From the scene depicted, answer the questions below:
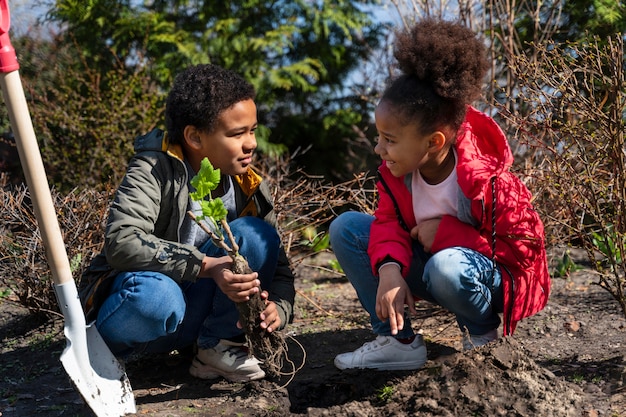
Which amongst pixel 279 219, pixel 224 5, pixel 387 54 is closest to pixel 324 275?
pixel 279 219

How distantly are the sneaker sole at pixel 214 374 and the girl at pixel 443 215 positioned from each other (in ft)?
1.03

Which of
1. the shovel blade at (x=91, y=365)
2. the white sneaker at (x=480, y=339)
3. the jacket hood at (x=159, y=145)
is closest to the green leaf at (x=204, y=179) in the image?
the jacket hood at (x=159, y=145)

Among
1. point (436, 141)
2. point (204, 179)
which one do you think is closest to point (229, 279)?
point (204, 179)

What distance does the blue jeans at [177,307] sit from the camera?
93.7 inches

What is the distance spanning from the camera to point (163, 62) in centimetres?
540

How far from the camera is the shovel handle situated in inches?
83.4

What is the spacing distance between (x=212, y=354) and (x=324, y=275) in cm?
191

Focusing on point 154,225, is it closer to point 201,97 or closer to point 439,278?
point 201,97

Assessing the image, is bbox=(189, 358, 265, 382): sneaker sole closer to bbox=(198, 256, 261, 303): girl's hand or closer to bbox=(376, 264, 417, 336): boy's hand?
bbox=(198, 256, 261, 303): girl's hand

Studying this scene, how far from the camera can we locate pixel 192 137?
2.63 metres

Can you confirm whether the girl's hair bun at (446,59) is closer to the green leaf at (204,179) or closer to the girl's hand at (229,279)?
the green leaf at (204,179)

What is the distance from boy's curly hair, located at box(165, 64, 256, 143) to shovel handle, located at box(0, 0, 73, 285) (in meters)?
0.56

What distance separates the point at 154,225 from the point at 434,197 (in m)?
0.98

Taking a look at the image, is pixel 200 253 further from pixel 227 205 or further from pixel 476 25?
pixel 476 25
